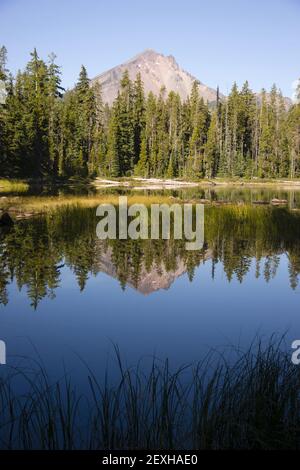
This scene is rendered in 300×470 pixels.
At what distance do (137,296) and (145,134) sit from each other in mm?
71226

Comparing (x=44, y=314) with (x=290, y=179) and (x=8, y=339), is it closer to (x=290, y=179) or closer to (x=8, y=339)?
(x=8, y=339)

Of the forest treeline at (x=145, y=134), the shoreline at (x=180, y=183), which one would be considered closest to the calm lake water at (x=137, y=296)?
the forest treeline at (x=145, y=134)

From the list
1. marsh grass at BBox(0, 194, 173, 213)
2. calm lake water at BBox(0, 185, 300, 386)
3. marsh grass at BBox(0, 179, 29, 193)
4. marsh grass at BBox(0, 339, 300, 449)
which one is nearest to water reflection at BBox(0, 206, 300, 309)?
calm lake water at BBox(0, 185, 300, 386)

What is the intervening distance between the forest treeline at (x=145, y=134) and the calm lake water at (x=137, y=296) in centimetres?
3884

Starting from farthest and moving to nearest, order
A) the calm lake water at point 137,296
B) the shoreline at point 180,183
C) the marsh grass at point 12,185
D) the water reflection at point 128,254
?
the shoreline at point 180,183, the marsh grass at point 12,185, the water reflection at point 128,254, the calm lake water at point 137,296

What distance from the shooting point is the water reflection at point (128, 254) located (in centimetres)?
1321

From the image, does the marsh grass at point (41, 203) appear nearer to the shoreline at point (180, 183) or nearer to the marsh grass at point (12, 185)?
the marsh grass at point (12, 185)

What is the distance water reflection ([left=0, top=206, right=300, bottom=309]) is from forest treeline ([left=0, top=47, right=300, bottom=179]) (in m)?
34.8

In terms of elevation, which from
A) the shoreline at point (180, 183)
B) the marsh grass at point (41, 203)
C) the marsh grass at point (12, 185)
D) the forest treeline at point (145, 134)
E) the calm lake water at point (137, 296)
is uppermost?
the forest treeline at point (145, 134)

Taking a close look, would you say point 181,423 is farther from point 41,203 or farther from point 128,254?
point 41,203

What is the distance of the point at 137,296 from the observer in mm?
11906

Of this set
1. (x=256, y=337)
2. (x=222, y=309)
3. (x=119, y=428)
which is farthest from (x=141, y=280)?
(x=119, y=428)

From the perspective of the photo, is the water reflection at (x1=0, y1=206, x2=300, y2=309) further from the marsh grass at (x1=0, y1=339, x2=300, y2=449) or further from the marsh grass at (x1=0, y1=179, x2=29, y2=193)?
the marsh grass at (x1=0, y1=179, x2=29, y2=193)

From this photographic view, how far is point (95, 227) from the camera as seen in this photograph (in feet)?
73.6
